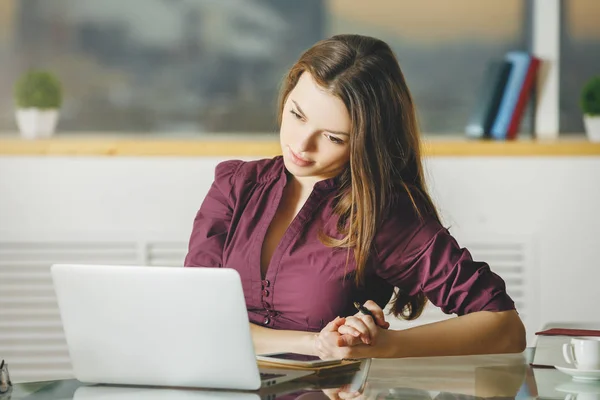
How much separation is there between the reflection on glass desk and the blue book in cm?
182

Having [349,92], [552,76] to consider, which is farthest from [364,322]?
[552,76]

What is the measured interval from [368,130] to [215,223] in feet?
1.50

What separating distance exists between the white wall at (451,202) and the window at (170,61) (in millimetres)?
355

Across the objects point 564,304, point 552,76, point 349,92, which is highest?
point 349,92

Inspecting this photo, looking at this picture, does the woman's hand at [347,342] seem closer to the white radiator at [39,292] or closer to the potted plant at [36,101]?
the white radiator at [39,292]

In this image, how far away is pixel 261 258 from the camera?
2.00 m

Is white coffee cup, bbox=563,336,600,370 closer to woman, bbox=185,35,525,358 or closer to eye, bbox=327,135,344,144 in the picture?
woman, bbox=185,35,525,358

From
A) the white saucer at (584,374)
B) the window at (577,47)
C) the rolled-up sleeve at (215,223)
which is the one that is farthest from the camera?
the window at (577,47)

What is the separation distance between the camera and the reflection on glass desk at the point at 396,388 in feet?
4.52

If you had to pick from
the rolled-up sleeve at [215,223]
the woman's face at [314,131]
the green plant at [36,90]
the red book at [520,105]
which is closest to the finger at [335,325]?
the woman's face at [314,131]

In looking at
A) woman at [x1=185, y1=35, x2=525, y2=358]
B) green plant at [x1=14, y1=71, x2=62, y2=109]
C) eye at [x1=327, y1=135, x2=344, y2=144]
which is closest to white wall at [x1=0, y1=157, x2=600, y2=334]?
green plant at [x1=14, y1=71, x2=62, y2=109]

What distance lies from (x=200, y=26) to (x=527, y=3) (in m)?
1.22

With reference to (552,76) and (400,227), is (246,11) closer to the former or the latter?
(552,76)

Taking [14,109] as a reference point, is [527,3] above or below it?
above
